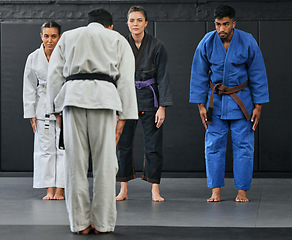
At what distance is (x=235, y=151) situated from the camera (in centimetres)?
478

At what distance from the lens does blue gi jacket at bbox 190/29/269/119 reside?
15.4ft

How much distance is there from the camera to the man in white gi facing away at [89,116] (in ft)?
10.8

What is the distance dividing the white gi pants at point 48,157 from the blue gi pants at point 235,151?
1.28 metres

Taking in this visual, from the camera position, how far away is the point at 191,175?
6.46 m

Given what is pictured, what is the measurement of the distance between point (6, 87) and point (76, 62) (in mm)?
3483

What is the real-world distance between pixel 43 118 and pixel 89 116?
1.71 meters

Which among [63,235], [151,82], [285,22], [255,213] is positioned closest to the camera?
[63,235]

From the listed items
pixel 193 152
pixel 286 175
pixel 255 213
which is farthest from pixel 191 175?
pixel 255 213

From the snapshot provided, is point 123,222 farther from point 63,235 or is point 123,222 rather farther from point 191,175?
point 191,175

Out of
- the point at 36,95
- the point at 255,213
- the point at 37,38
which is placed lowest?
the point at 255,213

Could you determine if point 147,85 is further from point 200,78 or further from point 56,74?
point 56,74

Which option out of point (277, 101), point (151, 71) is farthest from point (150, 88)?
point (277, 101)

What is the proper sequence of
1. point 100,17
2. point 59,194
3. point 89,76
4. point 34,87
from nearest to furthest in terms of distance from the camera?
1. point 89,76
2. point 100,17
3. point 59,194
4. point 34,87

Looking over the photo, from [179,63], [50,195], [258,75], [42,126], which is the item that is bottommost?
[50,195]
